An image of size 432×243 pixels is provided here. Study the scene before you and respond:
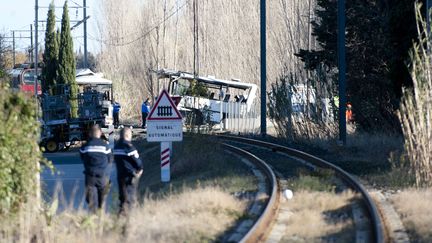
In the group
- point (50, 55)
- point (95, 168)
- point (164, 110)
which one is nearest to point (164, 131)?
point (164, 110)

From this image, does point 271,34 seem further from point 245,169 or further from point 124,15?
point 245,169

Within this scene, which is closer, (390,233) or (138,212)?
(390,233)

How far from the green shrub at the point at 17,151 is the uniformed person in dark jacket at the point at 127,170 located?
7.61 feet

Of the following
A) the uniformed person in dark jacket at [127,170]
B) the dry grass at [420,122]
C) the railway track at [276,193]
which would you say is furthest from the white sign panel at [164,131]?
the uniformed person in dark jacket at [127,170]

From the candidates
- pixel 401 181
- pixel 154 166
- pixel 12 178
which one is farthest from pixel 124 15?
pixel 12 178

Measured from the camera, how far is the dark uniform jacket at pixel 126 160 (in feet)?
46.4

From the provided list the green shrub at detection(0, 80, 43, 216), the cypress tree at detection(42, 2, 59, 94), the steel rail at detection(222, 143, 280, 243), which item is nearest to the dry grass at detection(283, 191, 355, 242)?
the steel rail at detection(222, 143, 280, 243)

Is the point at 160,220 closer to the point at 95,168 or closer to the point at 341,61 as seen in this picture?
the point at 95,168

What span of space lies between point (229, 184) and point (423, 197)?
4629 millimetres

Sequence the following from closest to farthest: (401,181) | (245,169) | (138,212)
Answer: (138,212)
(401,181)
(245,169)

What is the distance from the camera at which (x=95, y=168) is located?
13.8 m

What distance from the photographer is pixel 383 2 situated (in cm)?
2700

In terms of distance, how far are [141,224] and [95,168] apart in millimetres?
1740

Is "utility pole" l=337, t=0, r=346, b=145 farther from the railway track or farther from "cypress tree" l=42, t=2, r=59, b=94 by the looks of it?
"cypress tree" l=42, t=2, r=59, b=94
